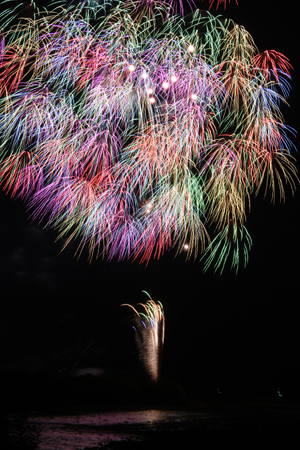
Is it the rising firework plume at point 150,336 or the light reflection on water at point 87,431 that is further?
the rising firework plume at point 150,336

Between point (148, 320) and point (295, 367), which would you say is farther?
point (295, 367)

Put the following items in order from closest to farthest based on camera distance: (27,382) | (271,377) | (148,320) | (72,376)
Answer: (27,382), (72,376), (148,320), (271,377)

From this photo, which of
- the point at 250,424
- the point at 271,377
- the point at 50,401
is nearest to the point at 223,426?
the point at 250,424

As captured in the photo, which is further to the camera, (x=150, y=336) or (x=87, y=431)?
(x=150, y=336)

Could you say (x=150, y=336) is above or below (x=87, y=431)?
above

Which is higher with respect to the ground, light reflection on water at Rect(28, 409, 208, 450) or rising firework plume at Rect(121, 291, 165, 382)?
rising firework plume at Rect(121, 291, 165, 382)

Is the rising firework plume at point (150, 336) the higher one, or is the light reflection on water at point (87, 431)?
the rising firework plume at point (150, 336)

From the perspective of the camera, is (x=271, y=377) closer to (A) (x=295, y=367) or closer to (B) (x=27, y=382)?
(A) (x=295, y=367)

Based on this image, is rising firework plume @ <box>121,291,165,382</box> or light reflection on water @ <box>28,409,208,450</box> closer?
light reflection on water @ <box>28,409,208,450</box>
